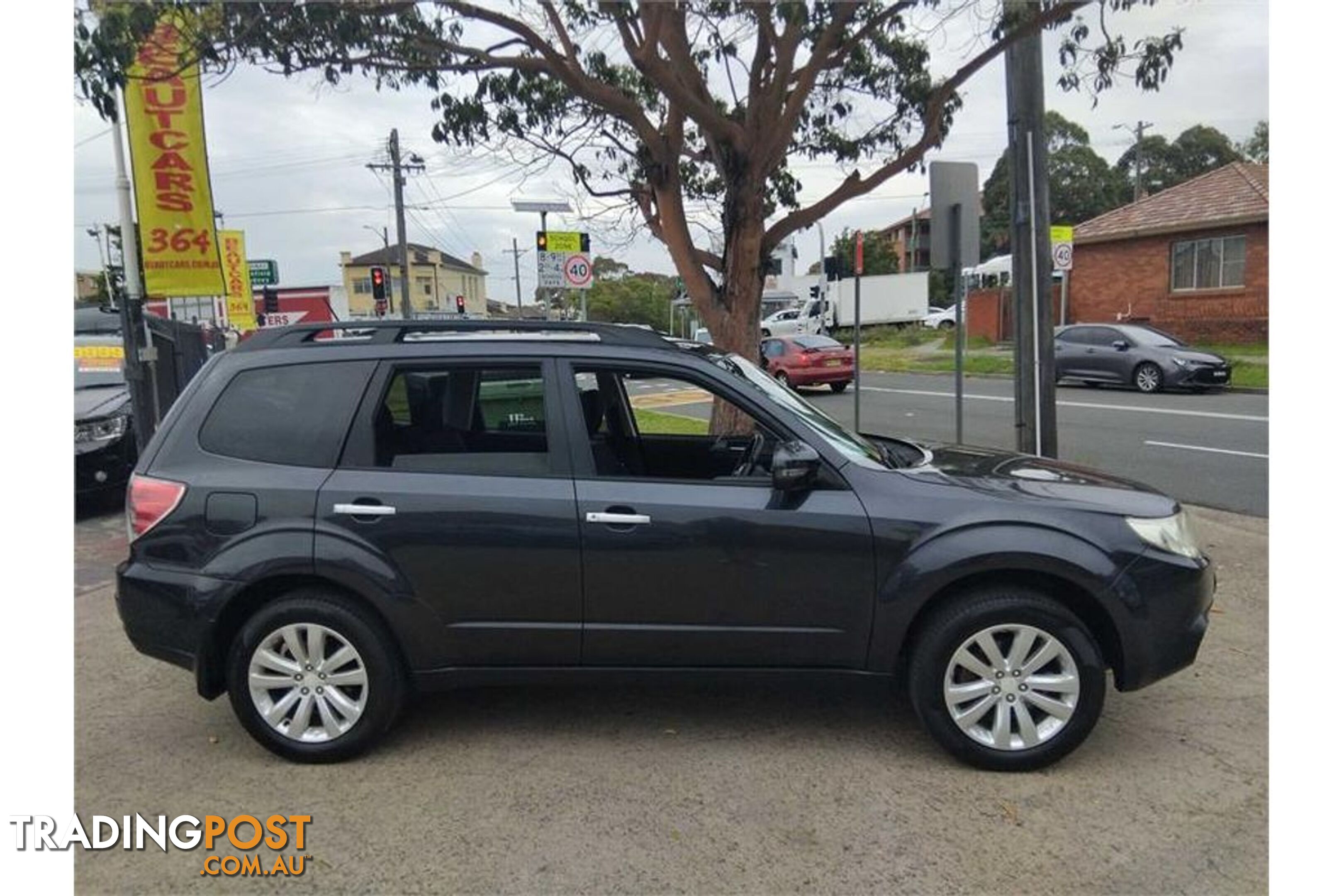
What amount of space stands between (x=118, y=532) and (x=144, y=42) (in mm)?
4279

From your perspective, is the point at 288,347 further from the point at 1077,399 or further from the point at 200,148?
→ the point at 1077,399

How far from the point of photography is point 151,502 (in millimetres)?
3574

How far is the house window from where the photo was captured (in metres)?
22.6

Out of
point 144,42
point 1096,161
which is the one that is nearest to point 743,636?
point 144,42

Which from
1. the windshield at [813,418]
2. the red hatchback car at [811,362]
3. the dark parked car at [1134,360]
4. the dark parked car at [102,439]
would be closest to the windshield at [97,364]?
the dark parked car at [102,439]

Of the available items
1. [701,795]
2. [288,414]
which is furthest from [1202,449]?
[288,414]

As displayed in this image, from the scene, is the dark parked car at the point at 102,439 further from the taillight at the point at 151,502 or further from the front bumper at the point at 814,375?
the front bumper at the point at 814,375

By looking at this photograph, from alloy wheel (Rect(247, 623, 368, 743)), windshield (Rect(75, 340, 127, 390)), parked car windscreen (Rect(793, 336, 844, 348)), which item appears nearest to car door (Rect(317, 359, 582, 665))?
alloy wheel (Rect(247, 623, 368, 743))

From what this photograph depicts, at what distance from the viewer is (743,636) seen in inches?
138

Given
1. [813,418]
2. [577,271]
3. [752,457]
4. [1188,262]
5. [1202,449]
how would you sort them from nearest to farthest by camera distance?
[813,418] → [752,457] → [1202,449] → [577,271] → [1188,262]

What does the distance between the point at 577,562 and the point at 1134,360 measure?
55.9 feet

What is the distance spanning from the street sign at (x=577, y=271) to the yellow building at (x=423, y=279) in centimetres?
5566

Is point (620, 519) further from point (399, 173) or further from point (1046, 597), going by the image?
point (399, 173)

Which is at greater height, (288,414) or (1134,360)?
(1134,360)
